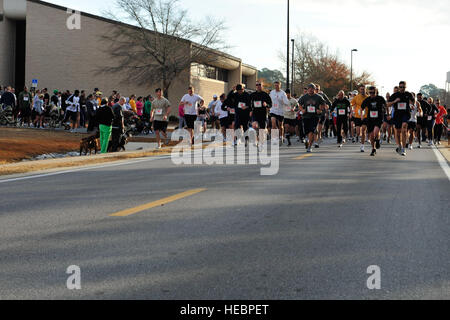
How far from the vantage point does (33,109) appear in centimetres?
3152

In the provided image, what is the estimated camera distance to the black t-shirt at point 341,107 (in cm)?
2367

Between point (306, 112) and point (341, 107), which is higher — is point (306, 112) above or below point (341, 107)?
below

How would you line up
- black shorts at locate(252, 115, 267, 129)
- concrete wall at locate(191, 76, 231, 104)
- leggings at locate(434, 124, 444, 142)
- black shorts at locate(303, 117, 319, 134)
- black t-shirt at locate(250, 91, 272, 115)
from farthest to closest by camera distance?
concrete wall at locate(191, 76, 231, 104)
leggings at locate(434, 124, 444, 142)
black shorts at locate(252, 115, 267, 129)
black t-shirt at locate(250, 91, 272, 115)
black shorts at locate(303, 117, 319, 134)

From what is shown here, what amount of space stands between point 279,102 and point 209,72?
41571mm

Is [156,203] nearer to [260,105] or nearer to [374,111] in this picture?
[374,111]

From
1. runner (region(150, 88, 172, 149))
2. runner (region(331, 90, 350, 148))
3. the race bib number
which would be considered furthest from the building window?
the race bib number

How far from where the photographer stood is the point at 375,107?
17.8 m

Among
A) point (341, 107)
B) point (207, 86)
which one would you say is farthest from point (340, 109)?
point (207, 86)

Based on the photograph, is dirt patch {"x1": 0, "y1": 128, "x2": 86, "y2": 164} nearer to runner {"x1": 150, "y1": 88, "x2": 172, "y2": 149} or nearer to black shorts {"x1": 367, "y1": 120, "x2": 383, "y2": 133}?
runner {"x1": 150, "y1": 88, "x2": 172, "y2": 149}

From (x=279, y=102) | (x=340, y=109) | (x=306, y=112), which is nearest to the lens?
(x=306, y=112)

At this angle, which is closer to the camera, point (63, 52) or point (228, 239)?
point (228, 239)

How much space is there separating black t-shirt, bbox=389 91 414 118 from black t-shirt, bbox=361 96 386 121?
48cm

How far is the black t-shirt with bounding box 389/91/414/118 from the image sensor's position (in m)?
17.8

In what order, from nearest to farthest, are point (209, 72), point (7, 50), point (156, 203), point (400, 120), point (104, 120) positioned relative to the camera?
point (156, 203)
point (400, 120)
point (104, 120)
point (7, 50)
point (209, 72)
